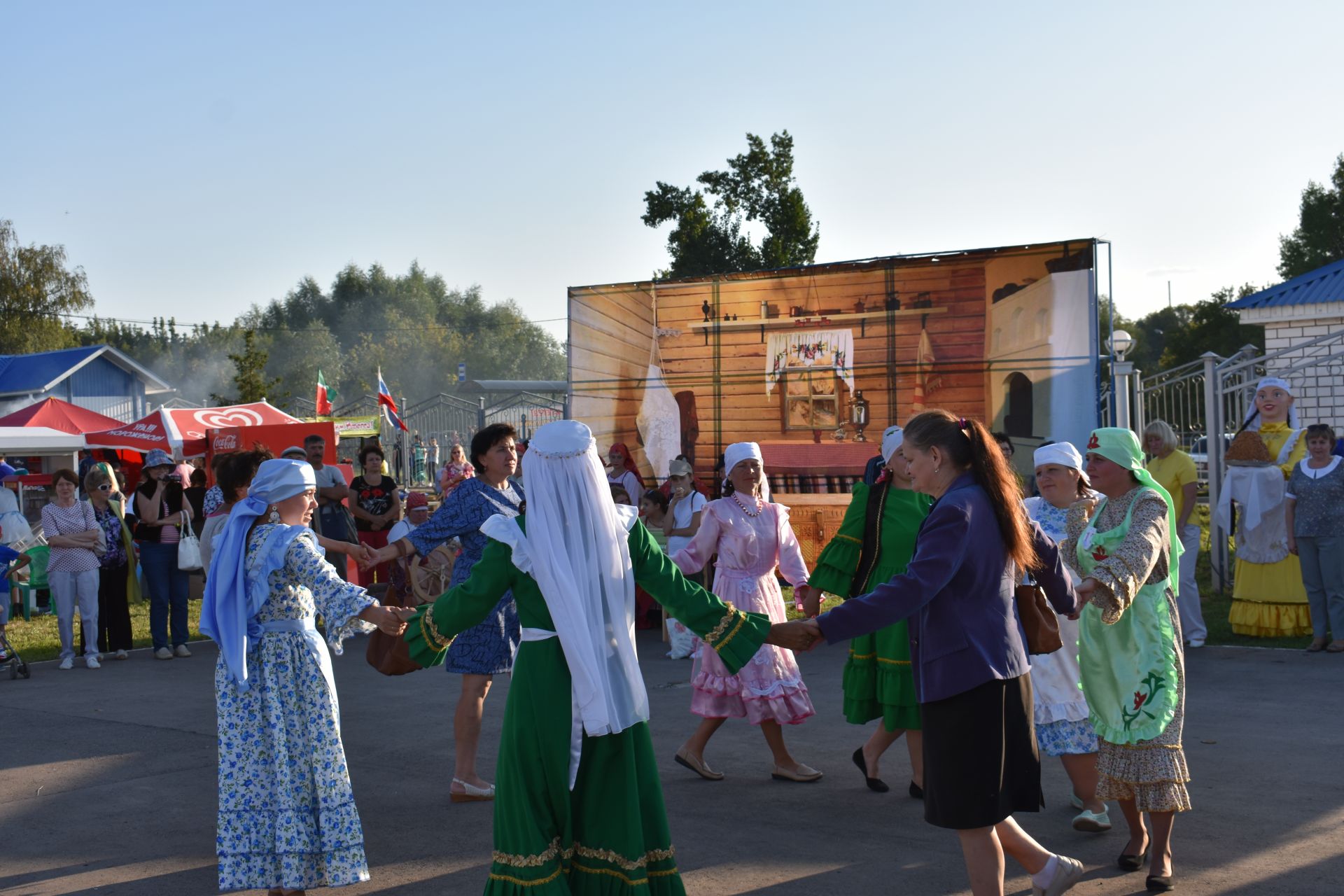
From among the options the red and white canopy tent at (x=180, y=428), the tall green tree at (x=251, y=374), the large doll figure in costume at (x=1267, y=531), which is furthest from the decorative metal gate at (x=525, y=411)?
the large doll figure in costume at (x=1267, y=531)

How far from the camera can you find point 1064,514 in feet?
19.8

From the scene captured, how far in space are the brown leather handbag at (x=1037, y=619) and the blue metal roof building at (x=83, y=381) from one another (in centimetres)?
3891

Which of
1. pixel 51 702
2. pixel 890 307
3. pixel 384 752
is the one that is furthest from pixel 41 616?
pixel 890 307

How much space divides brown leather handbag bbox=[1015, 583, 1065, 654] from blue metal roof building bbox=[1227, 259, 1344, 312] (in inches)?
724

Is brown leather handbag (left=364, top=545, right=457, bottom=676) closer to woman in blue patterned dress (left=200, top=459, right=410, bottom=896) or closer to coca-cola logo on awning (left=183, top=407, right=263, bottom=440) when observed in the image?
woman in blue patterned dress (left=200, top=459, right=410, bottom=896)

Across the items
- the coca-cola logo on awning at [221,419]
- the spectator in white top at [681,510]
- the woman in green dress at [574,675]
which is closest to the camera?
the woman in green dress at [574,675]

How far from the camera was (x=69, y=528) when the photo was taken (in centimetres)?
1150

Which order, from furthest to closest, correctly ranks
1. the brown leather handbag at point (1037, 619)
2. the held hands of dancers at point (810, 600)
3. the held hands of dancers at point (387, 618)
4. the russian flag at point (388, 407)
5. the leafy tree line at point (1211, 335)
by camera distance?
the leafy tree line at point (1211, 335) < the russian flag at point (388, 407) < the held hands of dancers at point (810, 600) < the held hands of dancers at point (387, 618) < the brown leather handbag at point (1037, 619)

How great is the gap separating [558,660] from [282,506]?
1677 mm

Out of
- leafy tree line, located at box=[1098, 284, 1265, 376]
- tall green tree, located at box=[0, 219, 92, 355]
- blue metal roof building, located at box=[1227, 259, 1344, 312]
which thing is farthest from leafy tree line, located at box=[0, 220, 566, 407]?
blue metal roof building, located at box=[1227, 259, 1344, 312]

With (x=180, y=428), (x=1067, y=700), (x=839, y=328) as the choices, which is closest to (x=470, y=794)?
(x=1067, y=700)

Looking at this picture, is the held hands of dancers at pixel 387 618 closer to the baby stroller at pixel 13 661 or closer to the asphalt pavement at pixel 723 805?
the asphalt pavement at pixel 723 805

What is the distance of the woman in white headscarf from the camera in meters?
5.64

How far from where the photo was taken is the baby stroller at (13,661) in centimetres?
1095
